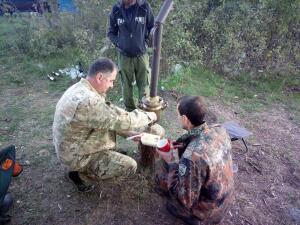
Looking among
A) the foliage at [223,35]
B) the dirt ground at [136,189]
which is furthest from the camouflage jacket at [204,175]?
the foliage at [223,35]

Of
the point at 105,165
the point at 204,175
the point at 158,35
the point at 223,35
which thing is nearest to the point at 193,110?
the point at 204,175

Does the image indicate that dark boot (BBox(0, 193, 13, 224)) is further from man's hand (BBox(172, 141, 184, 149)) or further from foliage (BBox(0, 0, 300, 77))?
foliage (BBox(0, 0, 300, 77))

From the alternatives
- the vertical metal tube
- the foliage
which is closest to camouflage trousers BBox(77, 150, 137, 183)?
the vertical metal tube

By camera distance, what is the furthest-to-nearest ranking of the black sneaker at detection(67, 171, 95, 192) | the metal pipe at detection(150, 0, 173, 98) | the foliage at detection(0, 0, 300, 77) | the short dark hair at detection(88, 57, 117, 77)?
1. the foliage at detection(0, 0, 300, 77)
2. the black sneaker at detection(67, 171, 95, 192)
3. the short dark hair at detection(88, 57, 117, 77)
4. the metal pipe at detection(150, 0, 173, 98)

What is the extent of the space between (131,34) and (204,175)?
8.36ft

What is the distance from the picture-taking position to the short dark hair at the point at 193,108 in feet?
8.41

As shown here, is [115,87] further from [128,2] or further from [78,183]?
[78,183]

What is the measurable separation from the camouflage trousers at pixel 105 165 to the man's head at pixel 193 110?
800 mm

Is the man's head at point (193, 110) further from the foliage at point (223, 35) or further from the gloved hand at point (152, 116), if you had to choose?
the foliage at point (223, 35)

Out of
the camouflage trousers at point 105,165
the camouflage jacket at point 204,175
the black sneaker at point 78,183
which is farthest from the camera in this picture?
the black sneaker at point 78,183

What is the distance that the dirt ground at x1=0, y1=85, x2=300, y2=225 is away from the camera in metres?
3.04

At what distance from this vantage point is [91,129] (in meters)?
2.91

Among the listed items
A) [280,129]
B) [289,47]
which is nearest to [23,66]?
[280,129]

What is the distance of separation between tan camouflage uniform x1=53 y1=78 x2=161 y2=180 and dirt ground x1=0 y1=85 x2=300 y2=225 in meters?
0.31
